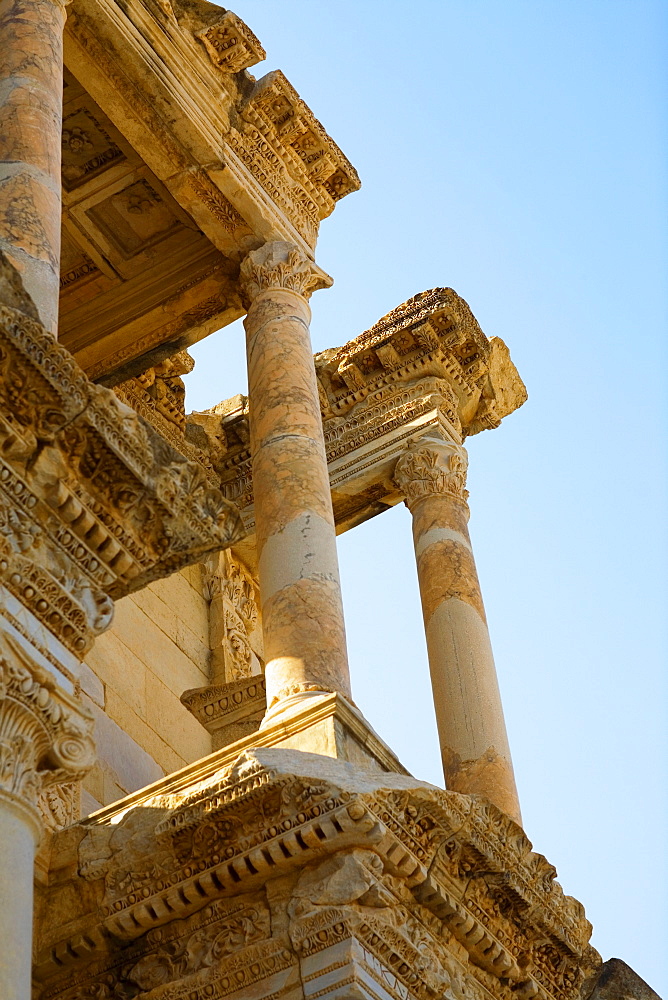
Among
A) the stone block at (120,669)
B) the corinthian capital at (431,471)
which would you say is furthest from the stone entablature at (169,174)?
the stone block at (120,669)

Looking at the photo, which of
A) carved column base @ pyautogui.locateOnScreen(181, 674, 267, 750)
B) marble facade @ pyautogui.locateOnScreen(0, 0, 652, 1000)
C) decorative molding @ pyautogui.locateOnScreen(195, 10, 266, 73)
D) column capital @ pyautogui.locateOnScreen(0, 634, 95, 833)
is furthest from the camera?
carved column base @ pyautogui.locateOnScreen(181, 674, 267, 750)

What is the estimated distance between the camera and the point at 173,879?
9602 mm

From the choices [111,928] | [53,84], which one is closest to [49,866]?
[111,928]

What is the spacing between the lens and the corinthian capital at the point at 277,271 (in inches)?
569

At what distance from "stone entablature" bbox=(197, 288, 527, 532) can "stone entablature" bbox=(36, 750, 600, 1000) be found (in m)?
6.92

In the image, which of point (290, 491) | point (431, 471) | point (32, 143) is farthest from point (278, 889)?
point (431, 471)

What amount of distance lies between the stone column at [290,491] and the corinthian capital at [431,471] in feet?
7.83

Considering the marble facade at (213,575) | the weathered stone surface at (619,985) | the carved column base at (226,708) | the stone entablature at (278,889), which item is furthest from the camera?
the carved column base at (226,708)

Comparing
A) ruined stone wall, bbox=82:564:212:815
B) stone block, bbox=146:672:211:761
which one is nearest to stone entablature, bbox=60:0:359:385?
Result: ruined stone wall, bbox=82:564:212:815

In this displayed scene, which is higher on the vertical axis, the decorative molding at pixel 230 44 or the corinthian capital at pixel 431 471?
the decorative molding at pixel 230 44

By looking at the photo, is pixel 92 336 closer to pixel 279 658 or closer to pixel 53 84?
pixel 53 84

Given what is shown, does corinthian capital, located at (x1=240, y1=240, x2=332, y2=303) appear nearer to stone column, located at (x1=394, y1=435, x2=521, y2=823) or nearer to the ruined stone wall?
stone column, located at (x1=394, y1=435, x2=521, y2=823)

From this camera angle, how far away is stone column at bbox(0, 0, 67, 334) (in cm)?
987

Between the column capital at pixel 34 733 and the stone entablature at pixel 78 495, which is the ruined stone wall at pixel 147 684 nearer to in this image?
the stone entablature at pixel 78 495
